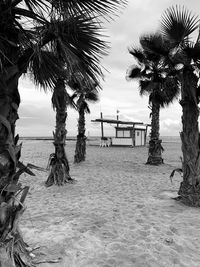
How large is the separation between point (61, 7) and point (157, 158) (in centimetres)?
1215

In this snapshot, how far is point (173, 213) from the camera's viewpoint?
17.6ft

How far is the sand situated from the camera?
11.1 feet

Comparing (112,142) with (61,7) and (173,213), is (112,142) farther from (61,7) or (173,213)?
(61,7)

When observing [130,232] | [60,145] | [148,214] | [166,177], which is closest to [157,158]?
[166,177]

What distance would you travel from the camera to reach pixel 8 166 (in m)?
2.65

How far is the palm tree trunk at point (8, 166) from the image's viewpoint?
8.54 feet

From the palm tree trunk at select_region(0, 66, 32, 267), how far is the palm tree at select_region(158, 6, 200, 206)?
4645mm

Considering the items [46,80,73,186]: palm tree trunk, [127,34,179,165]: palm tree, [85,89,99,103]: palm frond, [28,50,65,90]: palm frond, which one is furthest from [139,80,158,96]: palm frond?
[28,50,65,90]: palm frond

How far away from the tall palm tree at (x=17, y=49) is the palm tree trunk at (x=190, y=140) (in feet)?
13.0

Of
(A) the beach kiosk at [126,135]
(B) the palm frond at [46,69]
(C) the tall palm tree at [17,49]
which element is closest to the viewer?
(C) the tall palm tree at [17,49]

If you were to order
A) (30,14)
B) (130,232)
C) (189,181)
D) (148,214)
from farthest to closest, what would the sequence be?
(189,181) → (148,214) → (130,232) → (30,14)

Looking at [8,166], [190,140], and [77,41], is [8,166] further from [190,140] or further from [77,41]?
[190,140]

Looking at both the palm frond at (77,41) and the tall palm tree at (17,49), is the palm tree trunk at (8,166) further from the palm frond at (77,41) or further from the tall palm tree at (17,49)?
the palm frond at (77,41)

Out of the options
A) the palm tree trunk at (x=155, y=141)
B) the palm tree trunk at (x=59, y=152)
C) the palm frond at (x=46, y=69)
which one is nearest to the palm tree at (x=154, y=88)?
the palm tree trunk at (x=155, y=141)
